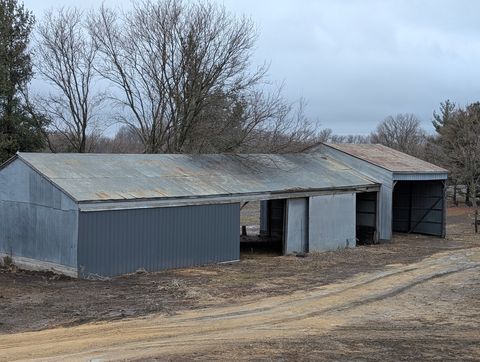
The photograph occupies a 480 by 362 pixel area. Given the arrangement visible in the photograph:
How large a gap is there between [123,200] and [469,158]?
31282mm

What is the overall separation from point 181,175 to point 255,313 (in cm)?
928

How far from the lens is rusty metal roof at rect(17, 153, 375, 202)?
16.6 meters

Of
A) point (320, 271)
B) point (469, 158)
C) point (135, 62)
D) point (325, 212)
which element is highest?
point (135, 62)

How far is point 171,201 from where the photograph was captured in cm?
1733

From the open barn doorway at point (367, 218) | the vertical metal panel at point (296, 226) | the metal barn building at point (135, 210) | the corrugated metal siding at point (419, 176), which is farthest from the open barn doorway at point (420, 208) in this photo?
the vertical metal panel at point (296, 226)

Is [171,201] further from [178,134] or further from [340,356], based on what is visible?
[178,134]

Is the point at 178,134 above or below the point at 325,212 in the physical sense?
above

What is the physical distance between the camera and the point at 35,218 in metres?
16.8

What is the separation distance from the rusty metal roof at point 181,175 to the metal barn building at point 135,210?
42 millimetres

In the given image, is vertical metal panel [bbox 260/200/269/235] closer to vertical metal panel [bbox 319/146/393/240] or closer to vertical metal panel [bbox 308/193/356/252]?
vertical metal panel [bbox 319/146/393/240]

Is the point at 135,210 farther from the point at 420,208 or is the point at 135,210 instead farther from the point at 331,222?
the point at 420,208

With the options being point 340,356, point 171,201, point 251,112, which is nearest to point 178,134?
point 251,112

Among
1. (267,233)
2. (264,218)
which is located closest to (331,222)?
(267,233)

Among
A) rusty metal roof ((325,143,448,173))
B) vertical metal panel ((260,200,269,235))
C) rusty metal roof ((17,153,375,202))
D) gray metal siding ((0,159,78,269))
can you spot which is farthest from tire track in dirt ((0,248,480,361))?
vertical metal panel ((260,200,269,235))
